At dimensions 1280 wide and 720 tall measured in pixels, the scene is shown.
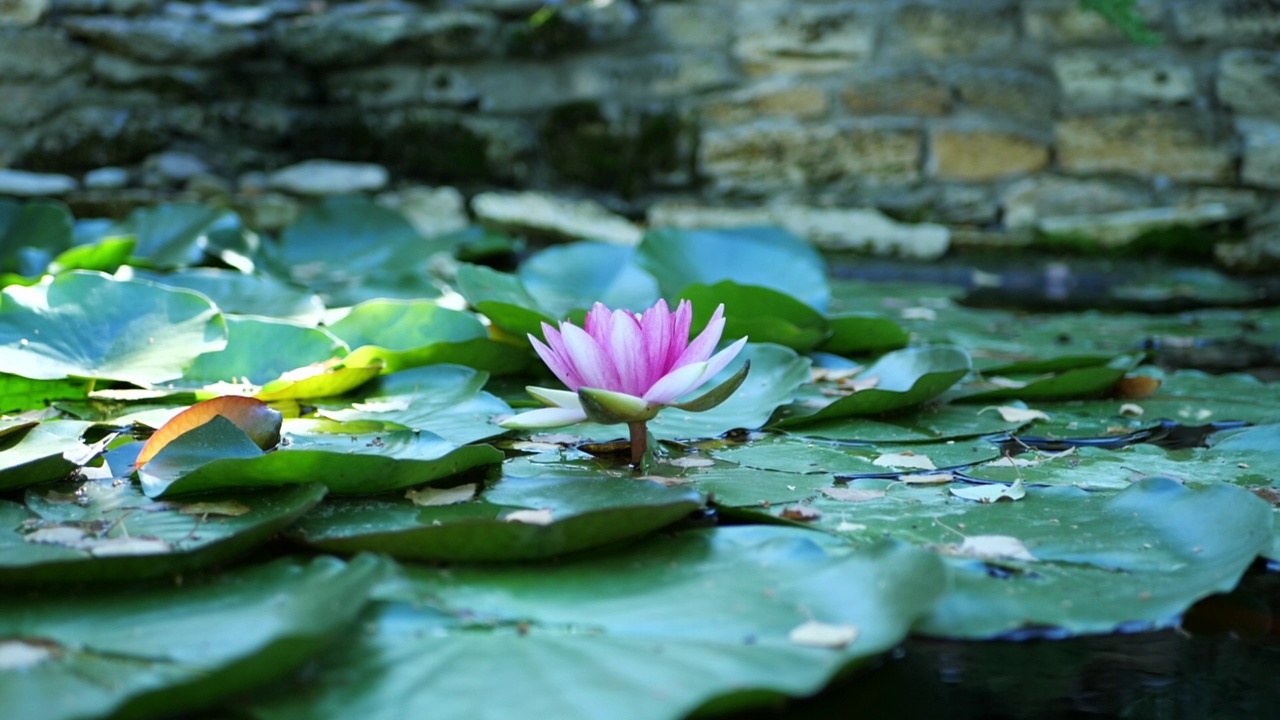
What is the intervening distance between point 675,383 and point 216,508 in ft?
1.10

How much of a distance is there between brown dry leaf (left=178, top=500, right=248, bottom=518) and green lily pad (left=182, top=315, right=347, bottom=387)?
1.16ft

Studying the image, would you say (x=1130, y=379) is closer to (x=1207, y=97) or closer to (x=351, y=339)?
(x=351, y=339)

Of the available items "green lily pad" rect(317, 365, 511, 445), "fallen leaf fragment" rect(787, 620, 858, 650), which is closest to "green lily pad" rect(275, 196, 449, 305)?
"green lily pad" rect(317, 365, 511, 445)

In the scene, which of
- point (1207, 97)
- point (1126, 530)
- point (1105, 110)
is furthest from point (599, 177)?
point (1126, 530)

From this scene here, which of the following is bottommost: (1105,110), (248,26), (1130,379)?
(1130,379)

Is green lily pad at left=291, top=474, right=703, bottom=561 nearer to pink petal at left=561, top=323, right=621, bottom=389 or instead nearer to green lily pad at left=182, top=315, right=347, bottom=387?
pink petal at left=561, top=323, right=621, bottom=389

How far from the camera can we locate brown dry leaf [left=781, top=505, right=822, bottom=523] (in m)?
0.75

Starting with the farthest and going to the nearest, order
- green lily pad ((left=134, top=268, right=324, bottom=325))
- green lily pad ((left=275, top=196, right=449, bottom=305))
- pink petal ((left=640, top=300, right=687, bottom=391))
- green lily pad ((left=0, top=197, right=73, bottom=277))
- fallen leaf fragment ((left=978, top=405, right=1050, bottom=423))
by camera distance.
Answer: green lily pad ((left=275, top=196, right=449, bottom=305)) → green lily pad ((left=0, top=197, right=73, bottom=277)) → green lily pad ((left=134, top=268, right=324, bottom=325)) → fallen leaf fragment ((left=978, top=405, right=1050, bottom=423)) → pink petal ((left=640, top=300, right=687, bottom=391))

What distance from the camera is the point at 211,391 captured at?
102 cm

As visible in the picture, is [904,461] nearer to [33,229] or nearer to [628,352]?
[628,352]

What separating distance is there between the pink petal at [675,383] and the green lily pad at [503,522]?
66 mm

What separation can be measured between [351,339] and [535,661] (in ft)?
2.46

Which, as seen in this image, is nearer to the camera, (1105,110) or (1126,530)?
(1126,530)

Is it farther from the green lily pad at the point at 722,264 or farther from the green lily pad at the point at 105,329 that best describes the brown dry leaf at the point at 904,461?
the green lily pad at the point at 105,329
